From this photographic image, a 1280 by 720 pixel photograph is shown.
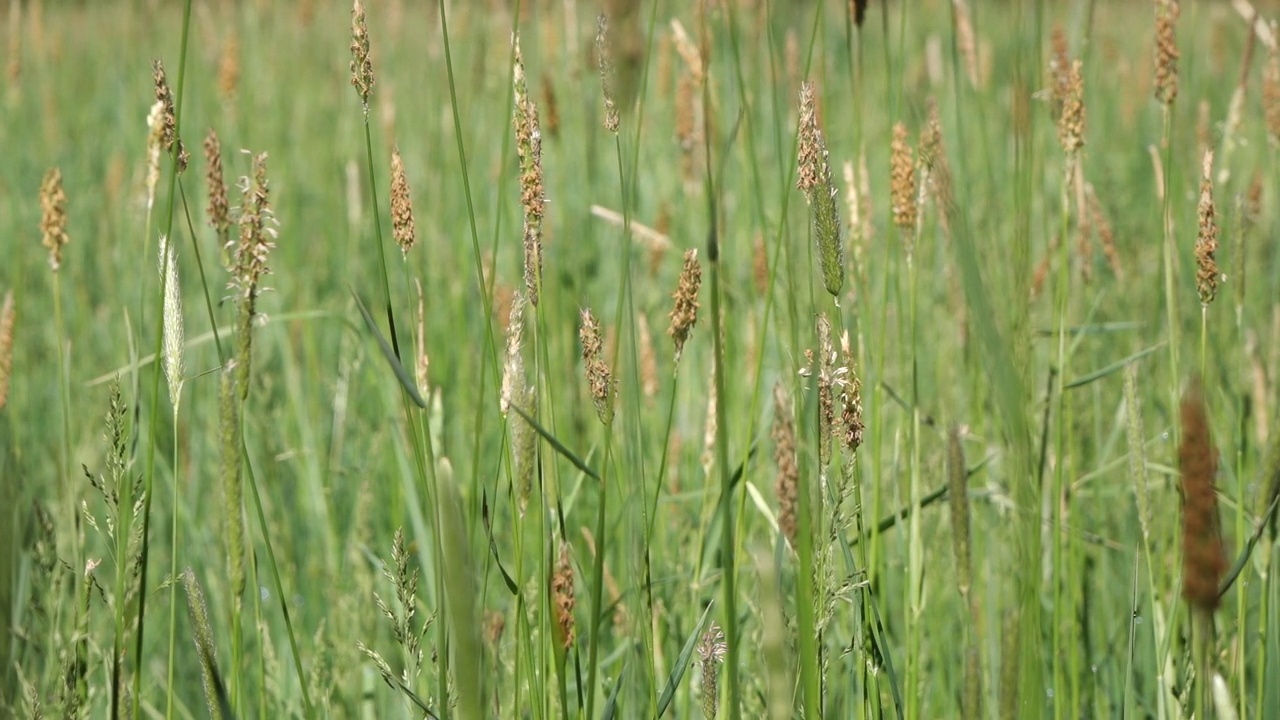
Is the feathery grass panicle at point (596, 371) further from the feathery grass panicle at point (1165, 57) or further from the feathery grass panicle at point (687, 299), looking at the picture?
the feathery grass panicle at point (1165, 57)

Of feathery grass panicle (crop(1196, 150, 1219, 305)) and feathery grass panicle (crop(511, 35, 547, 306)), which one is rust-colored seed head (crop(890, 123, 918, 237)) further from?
feathery grass panicle (crop(511, 35, 547, 306))

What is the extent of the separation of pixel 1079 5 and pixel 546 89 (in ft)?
2.49

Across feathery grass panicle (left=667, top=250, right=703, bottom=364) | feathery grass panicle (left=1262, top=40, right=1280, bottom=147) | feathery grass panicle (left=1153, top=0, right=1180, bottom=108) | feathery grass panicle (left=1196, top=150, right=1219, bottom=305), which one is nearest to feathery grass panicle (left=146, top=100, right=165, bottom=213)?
feathery grass panicle (left=667, top=250, right=703, bottom=364)

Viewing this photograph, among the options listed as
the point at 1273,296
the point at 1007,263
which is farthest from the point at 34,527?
the point at 1273,296

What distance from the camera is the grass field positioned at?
728 millimetres

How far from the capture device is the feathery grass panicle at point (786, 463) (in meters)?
0.57

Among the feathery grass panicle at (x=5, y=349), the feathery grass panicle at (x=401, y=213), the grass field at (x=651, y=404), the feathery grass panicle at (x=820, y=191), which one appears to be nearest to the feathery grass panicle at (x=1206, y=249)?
the grass field at (x=651, y=404)

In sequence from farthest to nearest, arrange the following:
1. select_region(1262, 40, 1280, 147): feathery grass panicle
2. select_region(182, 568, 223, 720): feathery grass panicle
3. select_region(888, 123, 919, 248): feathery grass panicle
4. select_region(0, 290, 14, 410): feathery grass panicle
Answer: select_region(1262, 40, 1280, 147): feathery grass panicle < select_region(0, 290, 14, 410): feathery grass panicle < select_region(888, 123, 919, 248): feathery grass panicle < select_region(182, 568, 223, 720): feathery grass panicle

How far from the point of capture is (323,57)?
5090mm

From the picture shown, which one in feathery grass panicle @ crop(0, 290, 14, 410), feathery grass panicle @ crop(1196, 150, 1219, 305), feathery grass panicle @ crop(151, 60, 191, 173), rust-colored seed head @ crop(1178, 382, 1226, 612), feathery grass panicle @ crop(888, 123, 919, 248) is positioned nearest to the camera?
rust-colored seed head @ crop(1178, 382, 1226, 612)

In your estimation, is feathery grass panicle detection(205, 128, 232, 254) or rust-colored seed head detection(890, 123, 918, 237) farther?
rust-colored seed head detection(890, 123, 918, 237)

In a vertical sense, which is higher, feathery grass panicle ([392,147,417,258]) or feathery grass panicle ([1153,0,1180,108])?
feathery grass panicle ([1153,0,1180,108])

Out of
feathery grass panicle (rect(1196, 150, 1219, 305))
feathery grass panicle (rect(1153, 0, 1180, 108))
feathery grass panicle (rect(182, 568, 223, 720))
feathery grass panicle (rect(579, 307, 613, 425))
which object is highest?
feathery grass panicle (rect(1153, 0, 1180, 108))

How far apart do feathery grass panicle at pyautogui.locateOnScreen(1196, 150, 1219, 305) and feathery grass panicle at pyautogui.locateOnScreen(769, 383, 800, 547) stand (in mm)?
434
